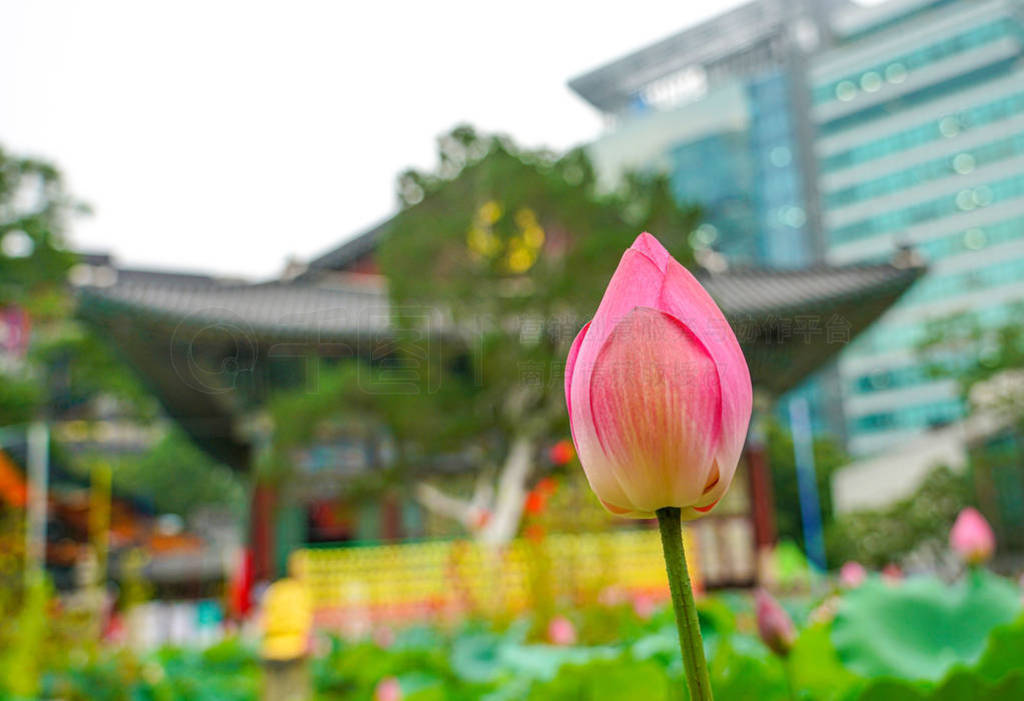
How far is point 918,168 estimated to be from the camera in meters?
24.9

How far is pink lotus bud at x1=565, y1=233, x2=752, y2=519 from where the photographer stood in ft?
0.95

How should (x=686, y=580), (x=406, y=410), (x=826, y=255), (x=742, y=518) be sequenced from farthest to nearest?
(x=826, y=255)
(x=742, y=518)
(x=406, y=410)
(x=686, y=580)

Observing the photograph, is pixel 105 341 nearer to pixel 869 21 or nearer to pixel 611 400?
pixel 611 400

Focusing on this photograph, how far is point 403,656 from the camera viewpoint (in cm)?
143

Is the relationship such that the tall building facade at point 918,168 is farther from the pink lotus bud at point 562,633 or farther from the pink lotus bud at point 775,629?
the pink lotus bud at point 775,629

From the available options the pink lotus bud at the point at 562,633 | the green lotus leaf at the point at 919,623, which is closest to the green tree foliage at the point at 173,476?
the pink lotus bud at the point at 562,633

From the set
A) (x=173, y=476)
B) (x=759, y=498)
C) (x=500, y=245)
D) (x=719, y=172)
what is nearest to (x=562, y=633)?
(x=500, y=245)

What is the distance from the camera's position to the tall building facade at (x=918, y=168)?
22969 mm

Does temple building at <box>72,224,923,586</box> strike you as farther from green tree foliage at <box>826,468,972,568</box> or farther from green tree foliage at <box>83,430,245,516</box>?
green tree foliage at <box>83,430,245,516</box>

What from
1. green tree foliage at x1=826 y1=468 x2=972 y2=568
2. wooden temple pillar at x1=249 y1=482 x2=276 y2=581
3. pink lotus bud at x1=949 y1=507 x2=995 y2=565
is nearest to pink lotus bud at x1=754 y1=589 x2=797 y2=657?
pink lotus bud at x1=949 y1=507 x2=995 y2=565

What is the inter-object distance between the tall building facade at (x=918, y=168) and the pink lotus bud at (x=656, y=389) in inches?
910

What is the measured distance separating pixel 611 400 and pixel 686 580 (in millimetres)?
67

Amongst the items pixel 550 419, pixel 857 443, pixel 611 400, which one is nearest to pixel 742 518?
pixel 550 419

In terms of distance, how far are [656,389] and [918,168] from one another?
1098 inches
